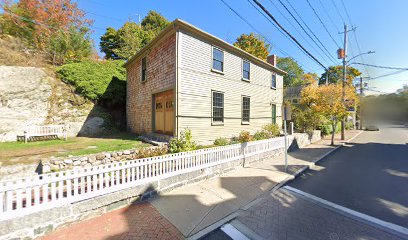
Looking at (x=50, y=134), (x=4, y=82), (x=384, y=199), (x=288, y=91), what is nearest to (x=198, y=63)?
(x=384, y=199)

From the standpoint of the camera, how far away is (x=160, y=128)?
33.8 ft

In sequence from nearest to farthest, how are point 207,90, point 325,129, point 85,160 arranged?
point 85,160
point 207,90
point 325,129

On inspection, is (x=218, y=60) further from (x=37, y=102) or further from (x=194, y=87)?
(x=37, y=102)

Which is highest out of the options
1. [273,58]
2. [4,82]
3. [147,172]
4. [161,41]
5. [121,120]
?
[273,58]

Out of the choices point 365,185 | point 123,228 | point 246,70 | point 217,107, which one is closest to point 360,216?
point 365,185

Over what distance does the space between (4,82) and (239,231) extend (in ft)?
52.2

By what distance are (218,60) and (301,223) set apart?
29.5 feet

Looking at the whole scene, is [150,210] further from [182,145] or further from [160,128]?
[160,128]

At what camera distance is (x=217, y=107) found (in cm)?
1027

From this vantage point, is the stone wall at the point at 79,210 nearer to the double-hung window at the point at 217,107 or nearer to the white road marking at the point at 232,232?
the white road marking at the point at 232,232

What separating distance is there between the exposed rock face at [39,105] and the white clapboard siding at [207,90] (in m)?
8.57

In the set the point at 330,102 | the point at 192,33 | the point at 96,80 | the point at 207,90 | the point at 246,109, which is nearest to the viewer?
the point at 192,33

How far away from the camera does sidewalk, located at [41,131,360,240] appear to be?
3.28m

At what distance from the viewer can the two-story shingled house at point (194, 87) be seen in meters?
8.62
